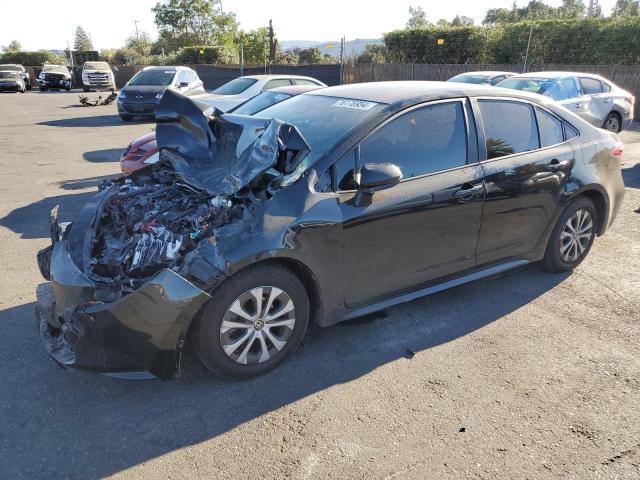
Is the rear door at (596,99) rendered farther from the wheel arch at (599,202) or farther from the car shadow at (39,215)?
the car shadow at (39,215)

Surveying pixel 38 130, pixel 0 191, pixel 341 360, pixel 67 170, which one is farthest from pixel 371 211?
pixel 38 130

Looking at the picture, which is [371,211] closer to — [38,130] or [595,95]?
[595,95]

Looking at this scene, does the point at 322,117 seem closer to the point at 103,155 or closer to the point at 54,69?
the point at 103,155

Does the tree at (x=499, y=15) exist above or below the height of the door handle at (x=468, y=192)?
above

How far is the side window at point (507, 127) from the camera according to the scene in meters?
4.00

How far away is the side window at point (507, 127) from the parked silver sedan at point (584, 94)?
23.7ft

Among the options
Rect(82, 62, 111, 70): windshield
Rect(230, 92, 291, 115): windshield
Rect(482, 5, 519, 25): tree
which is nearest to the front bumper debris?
Rect(230, 92, 291, 115): windshield

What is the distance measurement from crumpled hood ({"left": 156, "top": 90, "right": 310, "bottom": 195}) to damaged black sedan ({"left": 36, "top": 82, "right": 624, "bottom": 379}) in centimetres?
1

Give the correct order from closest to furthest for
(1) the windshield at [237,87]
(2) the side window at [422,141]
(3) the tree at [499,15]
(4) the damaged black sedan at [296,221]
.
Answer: (4) the damaged black sedan at [296,221]
(2) the side window at [422,141]
(1) the windshield at [237,87]
(3) the tree at [499,15]

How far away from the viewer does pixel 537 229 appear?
14.4ft

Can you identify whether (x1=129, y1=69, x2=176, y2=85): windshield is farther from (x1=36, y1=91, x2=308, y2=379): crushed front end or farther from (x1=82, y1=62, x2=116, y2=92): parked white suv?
(x1=82, y1=62, x2=116, y2=92): parked white suv

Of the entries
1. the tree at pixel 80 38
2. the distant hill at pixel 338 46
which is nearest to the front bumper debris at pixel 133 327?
the distant hill at pixel 338 46

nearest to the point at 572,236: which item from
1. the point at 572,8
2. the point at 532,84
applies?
the point at 532,84

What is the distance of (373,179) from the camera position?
3.24m
